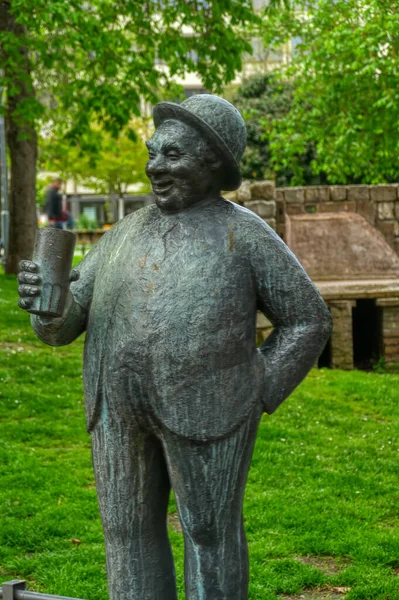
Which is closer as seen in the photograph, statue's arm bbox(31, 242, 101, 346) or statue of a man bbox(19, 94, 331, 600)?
statue of a man bbox(19, 94, 331, 600)

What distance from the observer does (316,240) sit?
41.4 feet

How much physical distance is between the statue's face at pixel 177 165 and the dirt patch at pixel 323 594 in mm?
3028

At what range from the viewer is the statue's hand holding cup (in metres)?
2.97

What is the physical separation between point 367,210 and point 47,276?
425 inches

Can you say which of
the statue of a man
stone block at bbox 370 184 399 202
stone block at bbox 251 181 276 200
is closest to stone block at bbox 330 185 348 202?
stone block at bbox 370 184 399 202

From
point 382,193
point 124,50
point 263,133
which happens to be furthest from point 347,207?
point 263,133

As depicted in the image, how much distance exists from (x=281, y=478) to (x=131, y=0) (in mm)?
6706

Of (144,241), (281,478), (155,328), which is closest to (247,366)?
(155,328)

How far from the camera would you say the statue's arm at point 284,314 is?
3.01 metres

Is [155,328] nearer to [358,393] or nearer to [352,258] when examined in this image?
[358,393]

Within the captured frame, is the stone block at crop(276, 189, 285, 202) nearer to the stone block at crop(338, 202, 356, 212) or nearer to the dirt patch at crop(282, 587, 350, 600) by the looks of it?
the stone block at crop(338, 202, 356, 212)

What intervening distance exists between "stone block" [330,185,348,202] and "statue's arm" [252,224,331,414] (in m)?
10.2

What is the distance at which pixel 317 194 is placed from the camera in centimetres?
1311

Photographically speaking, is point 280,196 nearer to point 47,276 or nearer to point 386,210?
point 386,210
